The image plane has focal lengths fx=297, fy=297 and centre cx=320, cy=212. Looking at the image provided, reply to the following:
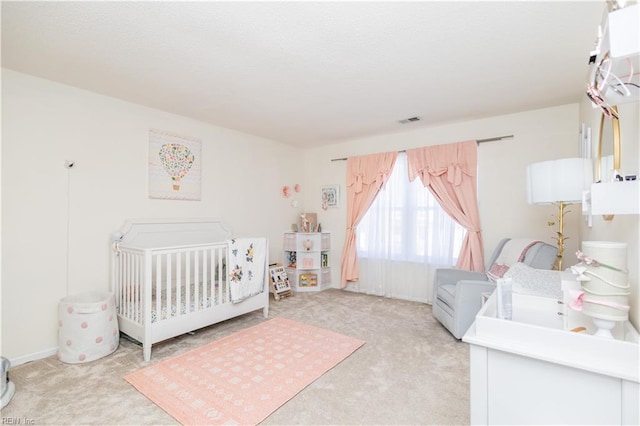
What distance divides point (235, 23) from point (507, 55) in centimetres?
182

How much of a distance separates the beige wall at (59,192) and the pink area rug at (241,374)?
1.08m

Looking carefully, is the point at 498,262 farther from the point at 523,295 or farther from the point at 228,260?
the point at 228,260

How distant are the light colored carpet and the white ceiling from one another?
221 centimetres

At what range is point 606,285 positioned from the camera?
92cm

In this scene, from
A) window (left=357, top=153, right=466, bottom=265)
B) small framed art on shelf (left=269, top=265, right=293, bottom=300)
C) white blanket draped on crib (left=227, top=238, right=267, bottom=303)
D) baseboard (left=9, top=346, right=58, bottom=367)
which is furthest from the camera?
small framed art on shelf (left=269, top=265, right=293, bottom=300)

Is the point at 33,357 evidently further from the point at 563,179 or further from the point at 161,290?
the point at 563,179

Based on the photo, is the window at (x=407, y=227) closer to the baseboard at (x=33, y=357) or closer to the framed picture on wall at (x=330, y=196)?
the framed picture on wall at (x=330, y=196)

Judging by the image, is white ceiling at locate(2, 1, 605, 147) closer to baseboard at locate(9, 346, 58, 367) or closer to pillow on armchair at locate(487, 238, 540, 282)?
pillow on armchair at locate(487, 238, 540, 282)

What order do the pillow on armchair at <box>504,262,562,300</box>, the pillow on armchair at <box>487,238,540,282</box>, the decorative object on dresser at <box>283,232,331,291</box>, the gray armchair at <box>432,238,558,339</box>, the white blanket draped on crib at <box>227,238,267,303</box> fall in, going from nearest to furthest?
1. the pillow on armchair at <box>504,262,562,300</box>
2. the gray armchair at <box>432,238,558,339</box>
3. the pillow on armchair at <box>487,238,540,282</box>
4. the white blanket draped on crib at <box>227,238,267,303</box>
5. the decorative object on dresser at <box>283,232,331,291</box>

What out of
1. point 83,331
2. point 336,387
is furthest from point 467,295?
point 83,331

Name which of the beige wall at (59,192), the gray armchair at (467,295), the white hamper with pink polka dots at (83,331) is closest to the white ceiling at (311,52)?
the beige wall at (59,192)

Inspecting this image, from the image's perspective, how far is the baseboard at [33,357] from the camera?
2.25m

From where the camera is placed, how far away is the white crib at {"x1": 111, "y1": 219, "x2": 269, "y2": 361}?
2373 mm

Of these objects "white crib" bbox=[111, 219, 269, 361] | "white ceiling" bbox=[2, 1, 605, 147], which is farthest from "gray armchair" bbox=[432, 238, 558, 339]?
"white crib" bbox=[111, 219, 269, 361]
